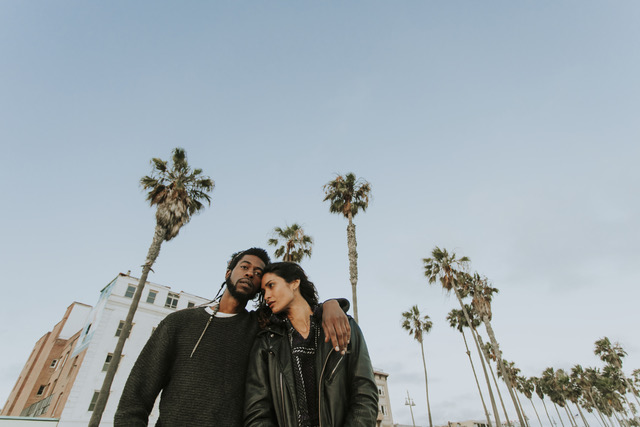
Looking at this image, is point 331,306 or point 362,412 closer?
point 362,412

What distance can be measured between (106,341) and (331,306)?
3332cm

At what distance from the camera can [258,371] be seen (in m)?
2.80

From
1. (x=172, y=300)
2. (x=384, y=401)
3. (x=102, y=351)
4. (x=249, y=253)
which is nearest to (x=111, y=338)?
(x=102, y=351)

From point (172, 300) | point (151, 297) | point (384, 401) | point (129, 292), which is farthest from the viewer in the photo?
point (384, 401)

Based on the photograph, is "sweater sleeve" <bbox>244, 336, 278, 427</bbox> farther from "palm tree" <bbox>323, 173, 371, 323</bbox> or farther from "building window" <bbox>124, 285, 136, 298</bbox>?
"building window" <bbox>124, 285, 136, 298</bbox>

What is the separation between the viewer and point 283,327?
3.14 metres

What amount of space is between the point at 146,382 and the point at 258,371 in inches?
35.2

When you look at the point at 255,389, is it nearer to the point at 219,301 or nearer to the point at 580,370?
the point at 219,301

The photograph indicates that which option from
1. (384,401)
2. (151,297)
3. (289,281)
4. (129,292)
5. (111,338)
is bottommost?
(289,281)

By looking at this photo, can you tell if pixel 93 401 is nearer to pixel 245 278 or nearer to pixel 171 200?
pixel 171 200

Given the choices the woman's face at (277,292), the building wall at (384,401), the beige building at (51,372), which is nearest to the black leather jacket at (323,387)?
the woman's face at (277,292)

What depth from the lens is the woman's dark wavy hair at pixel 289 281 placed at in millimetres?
3422

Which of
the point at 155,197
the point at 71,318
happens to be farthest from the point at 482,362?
the point at 71,318

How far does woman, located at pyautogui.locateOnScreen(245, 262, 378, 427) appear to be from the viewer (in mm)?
2500
